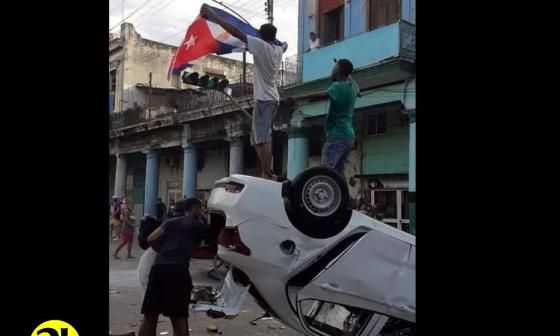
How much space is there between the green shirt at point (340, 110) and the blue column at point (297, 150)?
10.5 m

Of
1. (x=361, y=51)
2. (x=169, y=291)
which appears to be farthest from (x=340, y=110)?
(x=361, y=51)

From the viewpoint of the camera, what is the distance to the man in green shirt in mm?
4273

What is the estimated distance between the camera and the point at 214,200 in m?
3.70

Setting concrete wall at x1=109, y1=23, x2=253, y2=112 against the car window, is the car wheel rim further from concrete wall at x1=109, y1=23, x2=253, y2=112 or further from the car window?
concrete wall at x1=109, y1=23, x2=253, y2=112

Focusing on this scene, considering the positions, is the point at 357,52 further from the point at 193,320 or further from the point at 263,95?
the point at 263,95

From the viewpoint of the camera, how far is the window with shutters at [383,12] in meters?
12.5

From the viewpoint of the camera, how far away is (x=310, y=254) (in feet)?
11.3

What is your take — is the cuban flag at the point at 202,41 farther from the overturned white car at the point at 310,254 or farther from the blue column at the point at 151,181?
the blue column at the point at 151,181

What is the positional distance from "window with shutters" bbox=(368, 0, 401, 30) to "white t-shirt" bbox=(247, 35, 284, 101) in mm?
9026

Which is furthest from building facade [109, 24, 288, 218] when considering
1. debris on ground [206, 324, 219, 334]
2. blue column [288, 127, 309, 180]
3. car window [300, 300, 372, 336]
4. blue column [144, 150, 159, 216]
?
car window [300, 300, 372, 336]

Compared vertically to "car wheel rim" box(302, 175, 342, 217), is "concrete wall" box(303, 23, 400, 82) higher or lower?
higher

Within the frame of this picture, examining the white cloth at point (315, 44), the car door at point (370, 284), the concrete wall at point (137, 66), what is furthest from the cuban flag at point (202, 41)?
the concrete wall at point (137, 66)
